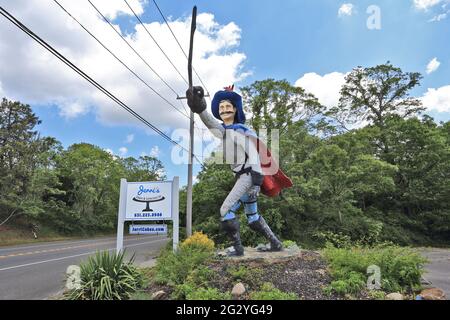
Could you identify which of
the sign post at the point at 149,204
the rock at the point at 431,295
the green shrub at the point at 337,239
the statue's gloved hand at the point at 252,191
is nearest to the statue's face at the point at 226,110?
the statue's gloved hand at the point at 252,191

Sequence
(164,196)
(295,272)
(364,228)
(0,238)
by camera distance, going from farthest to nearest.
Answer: (0,238)
(364,228)
(164,196)
(295,272)

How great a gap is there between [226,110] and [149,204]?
11.2 feet

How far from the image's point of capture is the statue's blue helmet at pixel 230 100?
678cm

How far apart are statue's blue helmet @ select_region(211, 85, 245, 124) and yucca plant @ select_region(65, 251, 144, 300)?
11.6 ft

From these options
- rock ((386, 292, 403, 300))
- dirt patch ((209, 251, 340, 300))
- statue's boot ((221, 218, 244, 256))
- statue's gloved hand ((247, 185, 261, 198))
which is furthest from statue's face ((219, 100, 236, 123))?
rock ((386, 292, 403, 300))

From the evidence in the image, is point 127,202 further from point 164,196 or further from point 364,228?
point 364,228

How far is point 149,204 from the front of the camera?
836 centimetres

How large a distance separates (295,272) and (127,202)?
4.77 m

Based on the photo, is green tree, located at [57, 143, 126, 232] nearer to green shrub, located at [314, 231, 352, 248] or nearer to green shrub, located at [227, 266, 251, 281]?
green shrub, located at [314, 231, 352, 248]

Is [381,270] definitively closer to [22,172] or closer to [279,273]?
[279,273]

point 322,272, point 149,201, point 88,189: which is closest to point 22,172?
point 88,189

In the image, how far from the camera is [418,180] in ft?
61.5

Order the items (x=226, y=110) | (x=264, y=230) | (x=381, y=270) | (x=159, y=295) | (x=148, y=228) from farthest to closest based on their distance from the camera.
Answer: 1. (x=148, y=228)
2. (x=264, y=230)
3. (x=226, y=110)
4. (x=381, y=270)
5. (x=159, y=295)
